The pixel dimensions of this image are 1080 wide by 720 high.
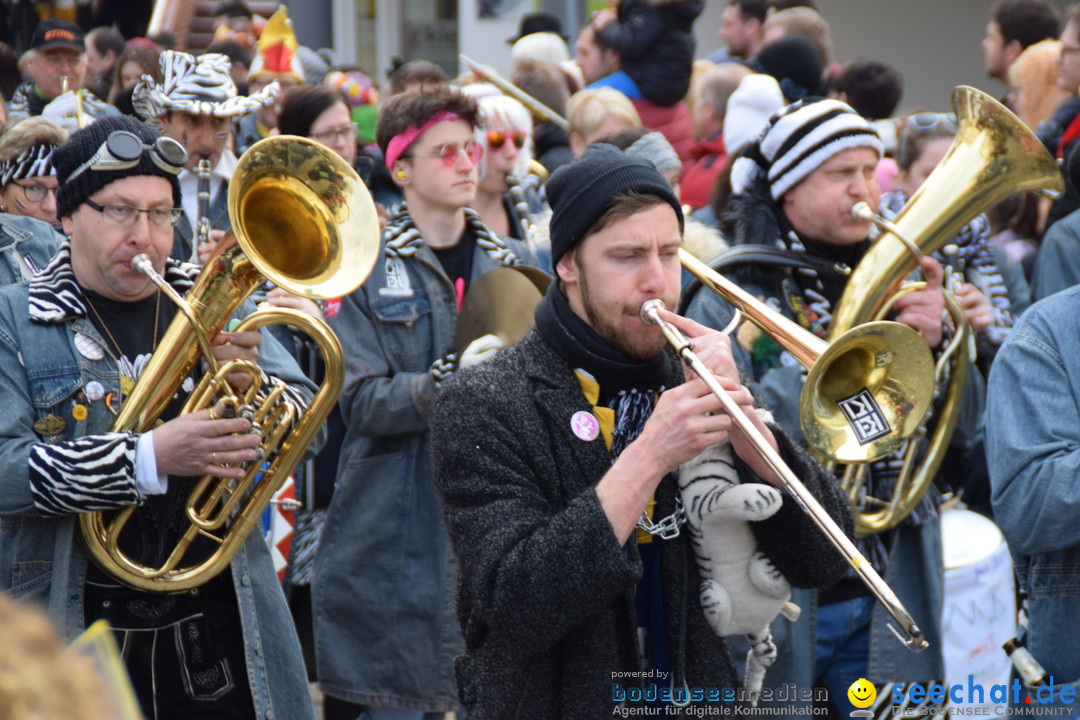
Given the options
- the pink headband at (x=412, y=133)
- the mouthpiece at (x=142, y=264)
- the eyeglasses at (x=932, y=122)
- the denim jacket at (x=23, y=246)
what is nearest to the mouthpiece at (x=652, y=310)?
the mouthpiece at (x=142, y=264)

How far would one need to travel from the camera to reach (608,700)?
247 cm

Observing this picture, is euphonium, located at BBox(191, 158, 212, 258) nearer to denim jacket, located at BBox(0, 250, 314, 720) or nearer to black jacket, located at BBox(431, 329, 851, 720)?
denim jacket, located at BBox(0, 250, 314, 720)

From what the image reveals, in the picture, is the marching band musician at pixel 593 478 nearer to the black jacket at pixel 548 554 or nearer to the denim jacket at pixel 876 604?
the black jacket at pixel 548 554

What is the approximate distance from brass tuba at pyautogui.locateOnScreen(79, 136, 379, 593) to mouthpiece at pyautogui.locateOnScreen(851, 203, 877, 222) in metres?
1.38

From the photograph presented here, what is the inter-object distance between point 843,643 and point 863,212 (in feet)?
4.05

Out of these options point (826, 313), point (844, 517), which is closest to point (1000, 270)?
point (826, 313)

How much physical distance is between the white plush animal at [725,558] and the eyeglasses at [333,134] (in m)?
3.53

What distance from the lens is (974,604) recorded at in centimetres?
393

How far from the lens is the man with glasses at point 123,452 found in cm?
304

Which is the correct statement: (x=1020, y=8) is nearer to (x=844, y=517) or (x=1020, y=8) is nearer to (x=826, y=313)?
(x=826, y=313)

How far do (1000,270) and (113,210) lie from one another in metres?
3.29

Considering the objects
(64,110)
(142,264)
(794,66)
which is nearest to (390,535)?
(142,264)

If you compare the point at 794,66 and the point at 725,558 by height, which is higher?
the point at 725,558

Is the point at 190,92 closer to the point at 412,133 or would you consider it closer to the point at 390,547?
the point at 412,133
